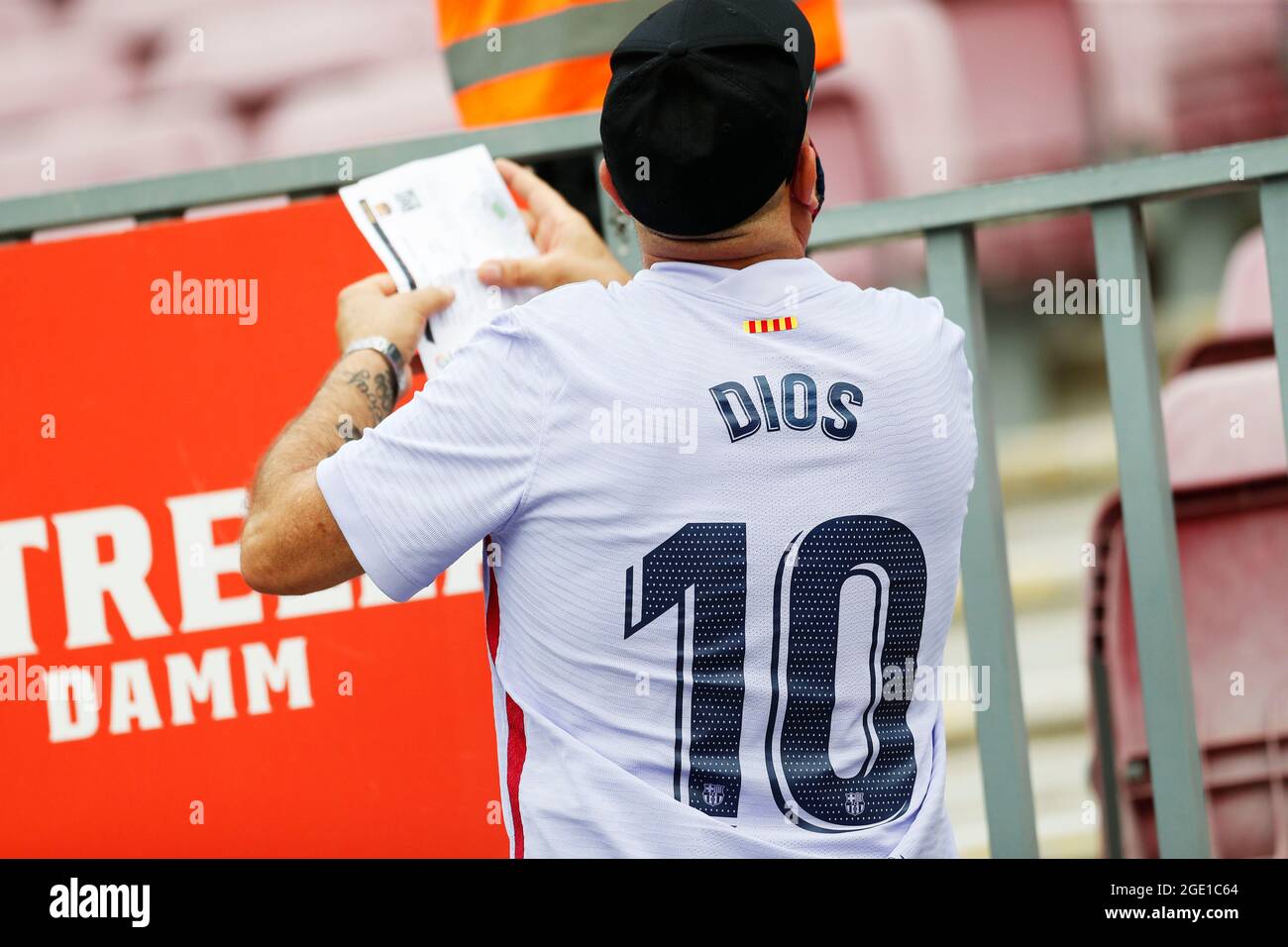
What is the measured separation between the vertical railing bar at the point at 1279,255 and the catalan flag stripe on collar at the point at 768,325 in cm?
85

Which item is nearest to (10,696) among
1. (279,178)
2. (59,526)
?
(59,526)

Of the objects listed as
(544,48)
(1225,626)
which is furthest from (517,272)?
(1225,626)

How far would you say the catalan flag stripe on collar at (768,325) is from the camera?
159 cm

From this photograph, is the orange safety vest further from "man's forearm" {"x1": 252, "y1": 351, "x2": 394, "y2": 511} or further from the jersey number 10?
the jersey number 10

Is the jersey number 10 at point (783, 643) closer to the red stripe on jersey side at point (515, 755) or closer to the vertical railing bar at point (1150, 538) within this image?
the red stripe on jersey side at point (515, 755)

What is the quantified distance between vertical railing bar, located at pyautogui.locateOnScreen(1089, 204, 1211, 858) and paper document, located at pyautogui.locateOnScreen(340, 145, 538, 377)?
32.9 inches

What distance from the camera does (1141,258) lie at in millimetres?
2168

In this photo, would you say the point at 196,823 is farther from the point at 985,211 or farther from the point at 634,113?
the point at 985,211

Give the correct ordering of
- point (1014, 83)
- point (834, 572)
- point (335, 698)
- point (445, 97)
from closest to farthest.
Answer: point (834, 572)
point (335, 698)
point (1014, 83)
point (445, 97)

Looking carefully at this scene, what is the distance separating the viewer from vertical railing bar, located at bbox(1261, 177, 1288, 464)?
6.76ft

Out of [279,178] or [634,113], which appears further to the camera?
[279,178]

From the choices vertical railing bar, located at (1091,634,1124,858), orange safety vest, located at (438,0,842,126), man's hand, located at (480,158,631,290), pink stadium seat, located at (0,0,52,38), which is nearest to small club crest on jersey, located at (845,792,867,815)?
man's hand, located at (480,158,631,290)
